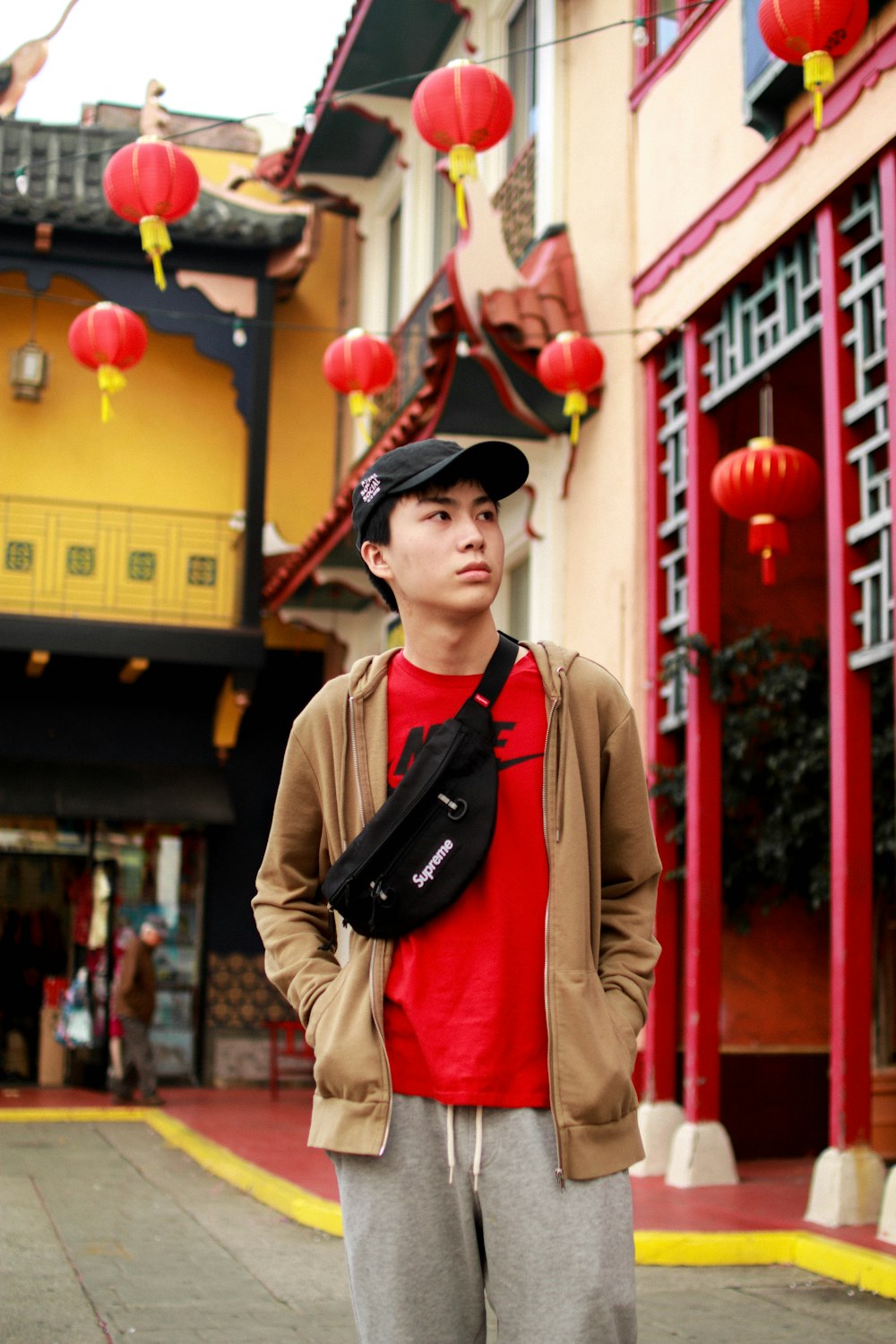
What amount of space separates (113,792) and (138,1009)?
3206 millimetres

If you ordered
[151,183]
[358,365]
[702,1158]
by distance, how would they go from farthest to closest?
[358,365]
[151,183]
[702,1158]

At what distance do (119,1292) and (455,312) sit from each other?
6.89 m

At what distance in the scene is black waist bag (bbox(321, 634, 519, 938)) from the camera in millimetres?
2523

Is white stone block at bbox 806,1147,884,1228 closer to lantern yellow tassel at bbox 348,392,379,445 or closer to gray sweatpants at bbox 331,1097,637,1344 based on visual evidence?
gray sweatpants at bbox 331,1097,637,1344

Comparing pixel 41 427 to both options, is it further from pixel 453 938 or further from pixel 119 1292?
pixel 453 938

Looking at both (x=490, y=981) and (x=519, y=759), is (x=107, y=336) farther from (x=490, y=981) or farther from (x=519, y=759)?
(x=490, y=981)

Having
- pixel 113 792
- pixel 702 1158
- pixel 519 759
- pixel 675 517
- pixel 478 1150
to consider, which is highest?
pixel 675 517

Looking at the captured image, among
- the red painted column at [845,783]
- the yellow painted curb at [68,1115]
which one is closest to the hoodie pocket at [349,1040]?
the red painted column at [845,783]

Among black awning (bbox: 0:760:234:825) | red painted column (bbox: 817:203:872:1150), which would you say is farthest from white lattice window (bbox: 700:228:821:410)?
black awning (bbox: 0:760:234:825)

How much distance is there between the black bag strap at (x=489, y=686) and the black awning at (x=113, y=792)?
15091 mm

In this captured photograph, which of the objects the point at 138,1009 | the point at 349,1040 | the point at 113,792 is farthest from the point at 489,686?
the point at 113,792

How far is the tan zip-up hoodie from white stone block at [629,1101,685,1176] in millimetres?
7350

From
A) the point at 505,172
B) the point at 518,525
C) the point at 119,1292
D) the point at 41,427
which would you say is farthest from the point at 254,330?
the point at 119,1292

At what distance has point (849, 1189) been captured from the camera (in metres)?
7.79
